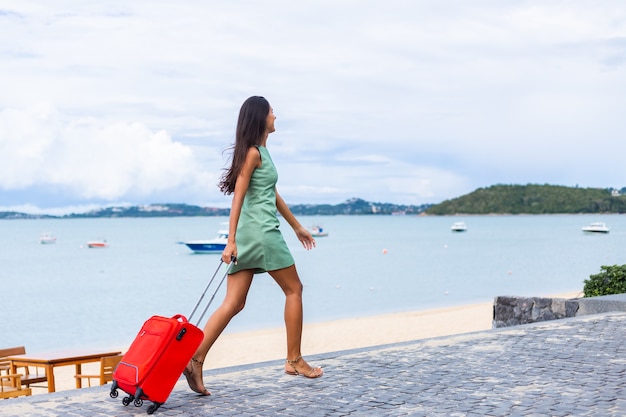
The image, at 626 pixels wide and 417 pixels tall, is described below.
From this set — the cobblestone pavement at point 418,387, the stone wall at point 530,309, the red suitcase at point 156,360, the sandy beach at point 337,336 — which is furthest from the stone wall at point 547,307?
the sandy beach at point 337,336

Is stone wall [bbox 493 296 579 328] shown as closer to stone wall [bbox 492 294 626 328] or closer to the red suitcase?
stone wall [bbox 492 294 626 328]

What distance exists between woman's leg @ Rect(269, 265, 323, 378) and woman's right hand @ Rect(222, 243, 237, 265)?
0.29 metres

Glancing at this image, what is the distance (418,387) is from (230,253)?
1615 millimetres

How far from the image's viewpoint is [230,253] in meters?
5.63

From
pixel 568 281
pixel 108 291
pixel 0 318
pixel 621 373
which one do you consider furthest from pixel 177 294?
pixel 621 373

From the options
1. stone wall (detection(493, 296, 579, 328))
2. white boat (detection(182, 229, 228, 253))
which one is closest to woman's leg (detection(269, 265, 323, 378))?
stone wall (detection(493, 296, 579, 328))

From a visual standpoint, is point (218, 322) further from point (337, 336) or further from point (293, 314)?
point (337, 336)

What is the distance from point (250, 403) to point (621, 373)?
2855mm

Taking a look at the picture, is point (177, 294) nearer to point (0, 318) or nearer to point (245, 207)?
point (0, 318)

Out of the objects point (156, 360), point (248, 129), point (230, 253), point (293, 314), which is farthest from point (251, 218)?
point (156, 360)

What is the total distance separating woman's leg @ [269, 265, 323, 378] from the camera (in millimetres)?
5965

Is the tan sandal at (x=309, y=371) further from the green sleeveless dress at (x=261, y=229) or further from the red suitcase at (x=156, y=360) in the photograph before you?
the red suitcase at (x=156, y=360)

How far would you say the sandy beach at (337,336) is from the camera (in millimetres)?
19312

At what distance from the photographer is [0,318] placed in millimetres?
40312
